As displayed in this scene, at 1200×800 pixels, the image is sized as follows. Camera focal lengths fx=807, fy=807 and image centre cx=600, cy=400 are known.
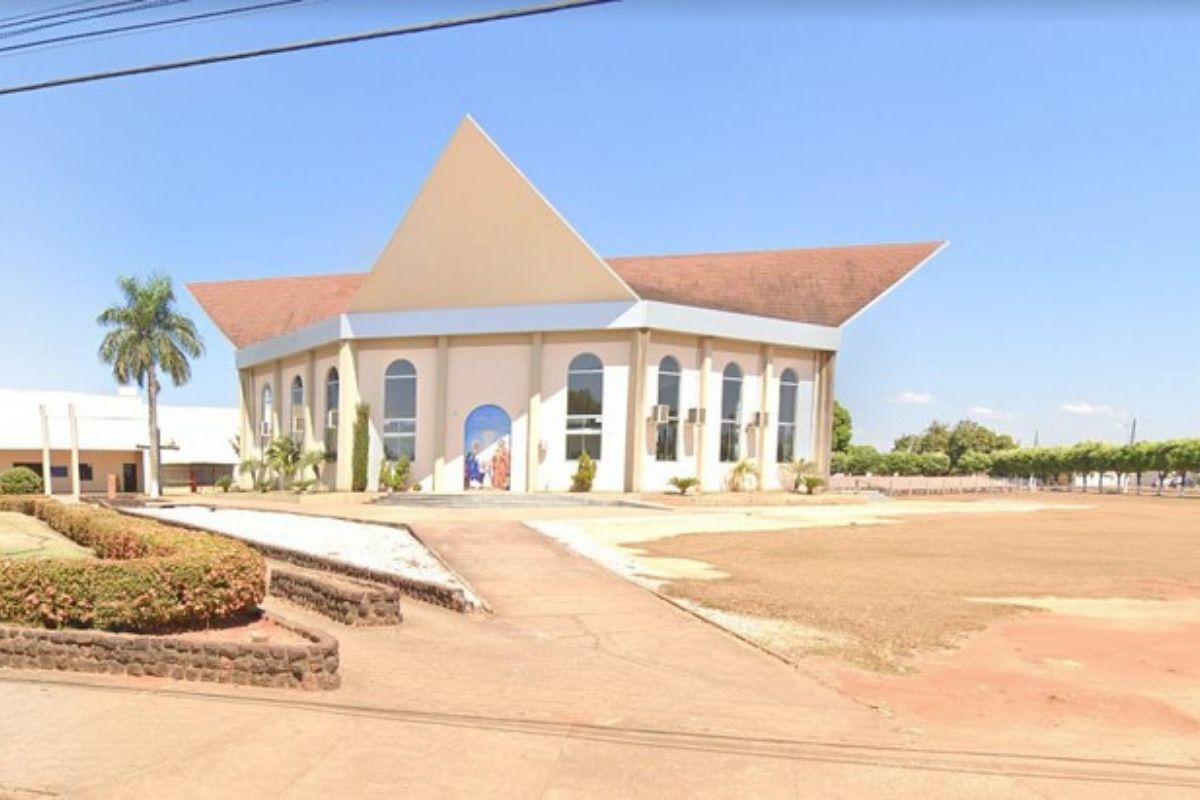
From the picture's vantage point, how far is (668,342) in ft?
101

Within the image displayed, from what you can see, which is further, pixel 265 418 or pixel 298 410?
pixel 265 418

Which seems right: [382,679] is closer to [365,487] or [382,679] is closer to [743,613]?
[743,613]

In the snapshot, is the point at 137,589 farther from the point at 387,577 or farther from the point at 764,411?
the point at 764,411

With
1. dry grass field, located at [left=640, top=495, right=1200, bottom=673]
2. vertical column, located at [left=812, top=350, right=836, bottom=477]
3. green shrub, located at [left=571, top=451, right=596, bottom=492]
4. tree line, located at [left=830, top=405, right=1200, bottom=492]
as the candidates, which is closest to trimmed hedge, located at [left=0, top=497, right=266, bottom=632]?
dry grass field, located at [left=640, top=495, right=1200, bottom=673]

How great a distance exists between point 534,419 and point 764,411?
954cm

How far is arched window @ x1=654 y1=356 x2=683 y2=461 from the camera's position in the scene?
30.7 m

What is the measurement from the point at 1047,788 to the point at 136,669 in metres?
6.97

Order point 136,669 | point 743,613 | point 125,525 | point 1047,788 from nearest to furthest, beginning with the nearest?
point 1047,788 < point 136,669 < point 743,613 < point 125,525

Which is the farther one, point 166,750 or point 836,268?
point 836,268

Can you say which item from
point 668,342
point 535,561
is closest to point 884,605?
point 535,561

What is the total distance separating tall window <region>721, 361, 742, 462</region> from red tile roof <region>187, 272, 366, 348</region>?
73.7ft

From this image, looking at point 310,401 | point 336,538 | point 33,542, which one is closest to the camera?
point 33,542

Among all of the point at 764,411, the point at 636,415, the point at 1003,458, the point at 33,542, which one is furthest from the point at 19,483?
the point at 1003,458

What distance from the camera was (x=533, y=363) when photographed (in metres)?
30.6
